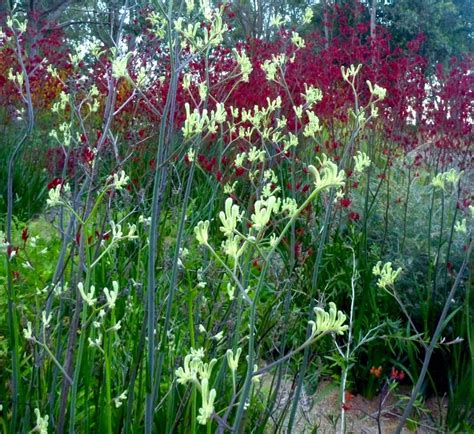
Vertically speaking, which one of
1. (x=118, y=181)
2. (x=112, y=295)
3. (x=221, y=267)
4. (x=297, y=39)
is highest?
(x=297, y=39)

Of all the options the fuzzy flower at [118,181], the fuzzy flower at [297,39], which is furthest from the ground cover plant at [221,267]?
the fuzzy flower at [297,39]

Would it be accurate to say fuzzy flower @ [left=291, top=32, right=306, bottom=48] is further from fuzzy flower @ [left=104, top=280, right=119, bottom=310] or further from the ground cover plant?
fuzzy flower @ [left=104, top=280, right=119, bottom=310]

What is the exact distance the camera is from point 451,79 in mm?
4801

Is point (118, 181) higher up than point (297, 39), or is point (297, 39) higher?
point (297, 39)

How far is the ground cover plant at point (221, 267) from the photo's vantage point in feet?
5.08

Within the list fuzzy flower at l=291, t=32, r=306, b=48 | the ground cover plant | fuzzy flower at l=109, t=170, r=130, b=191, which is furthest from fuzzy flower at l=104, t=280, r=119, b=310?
fuzzy flower at l=291, t=32, r=306, b=48

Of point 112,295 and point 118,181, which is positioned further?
point 118,181

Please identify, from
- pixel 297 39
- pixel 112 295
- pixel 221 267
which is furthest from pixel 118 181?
pixel 297 39

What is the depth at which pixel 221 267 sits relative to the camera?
276cm

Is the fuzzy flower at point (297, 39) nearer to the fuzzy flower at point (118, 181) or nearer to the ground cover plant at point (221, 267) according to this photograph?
the ground cover plant at point (221, 267)

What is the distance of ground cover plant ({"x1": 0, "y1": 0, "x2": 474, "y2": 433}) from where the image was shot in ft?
5.08

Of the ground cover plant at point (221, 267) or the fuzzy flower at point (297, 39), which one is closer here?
the ground cover plant at point (221, 267)

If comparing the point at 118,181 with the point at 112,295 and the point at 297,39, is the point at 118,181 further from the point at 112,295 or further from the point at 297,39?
the point at 297,39

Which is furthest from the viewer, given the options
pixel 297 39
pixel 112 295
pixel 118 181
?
pixel 297 39
